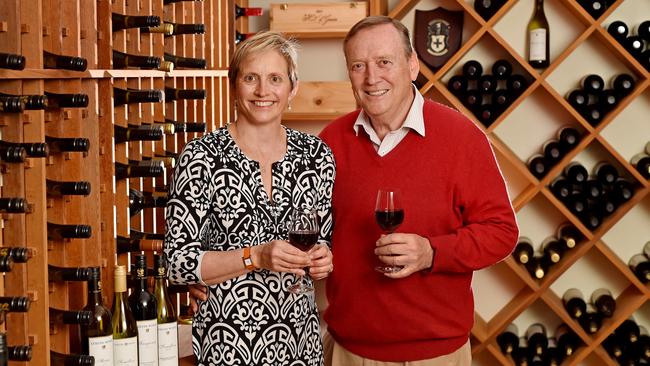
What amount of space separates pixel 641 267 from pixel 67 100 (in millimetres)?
2506

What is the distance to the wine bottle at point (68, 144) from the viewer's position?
5.88ft

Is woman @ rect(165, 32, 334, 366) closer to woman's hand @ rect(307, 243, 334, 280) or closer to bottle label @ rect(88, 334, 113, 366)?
woman's hand @ rect(307, 243, 334, 280)

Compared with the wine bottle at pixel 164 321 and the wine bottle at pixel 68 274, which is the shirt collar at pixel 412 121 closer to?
the wine bottle at pixel 164 321

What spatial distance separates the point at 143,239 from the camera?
223 centimetres

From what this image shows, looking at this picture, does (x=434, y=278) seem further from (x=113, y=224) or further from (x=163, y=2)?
(x=163, y=2)

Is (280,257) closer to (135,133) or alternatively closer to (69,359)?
(69,359)

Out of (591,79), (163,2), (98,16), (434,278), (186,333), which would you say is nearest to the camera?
(434,278)

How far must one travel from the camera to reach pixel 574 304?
11.9ft

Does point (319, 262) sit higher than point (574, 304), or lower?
higher

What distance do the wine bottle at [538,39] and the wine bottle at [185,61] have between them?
137 centimetres

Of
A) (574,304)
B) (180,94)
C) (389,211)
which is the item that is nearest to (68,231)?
(389,211)

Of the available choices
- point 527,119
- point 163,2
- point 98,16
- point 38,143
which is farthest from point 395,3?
point 38,143

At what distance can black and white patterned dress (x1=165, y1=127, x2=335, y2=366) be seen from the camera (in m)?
1.72

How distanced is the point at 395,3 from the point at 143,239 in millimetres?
1828
